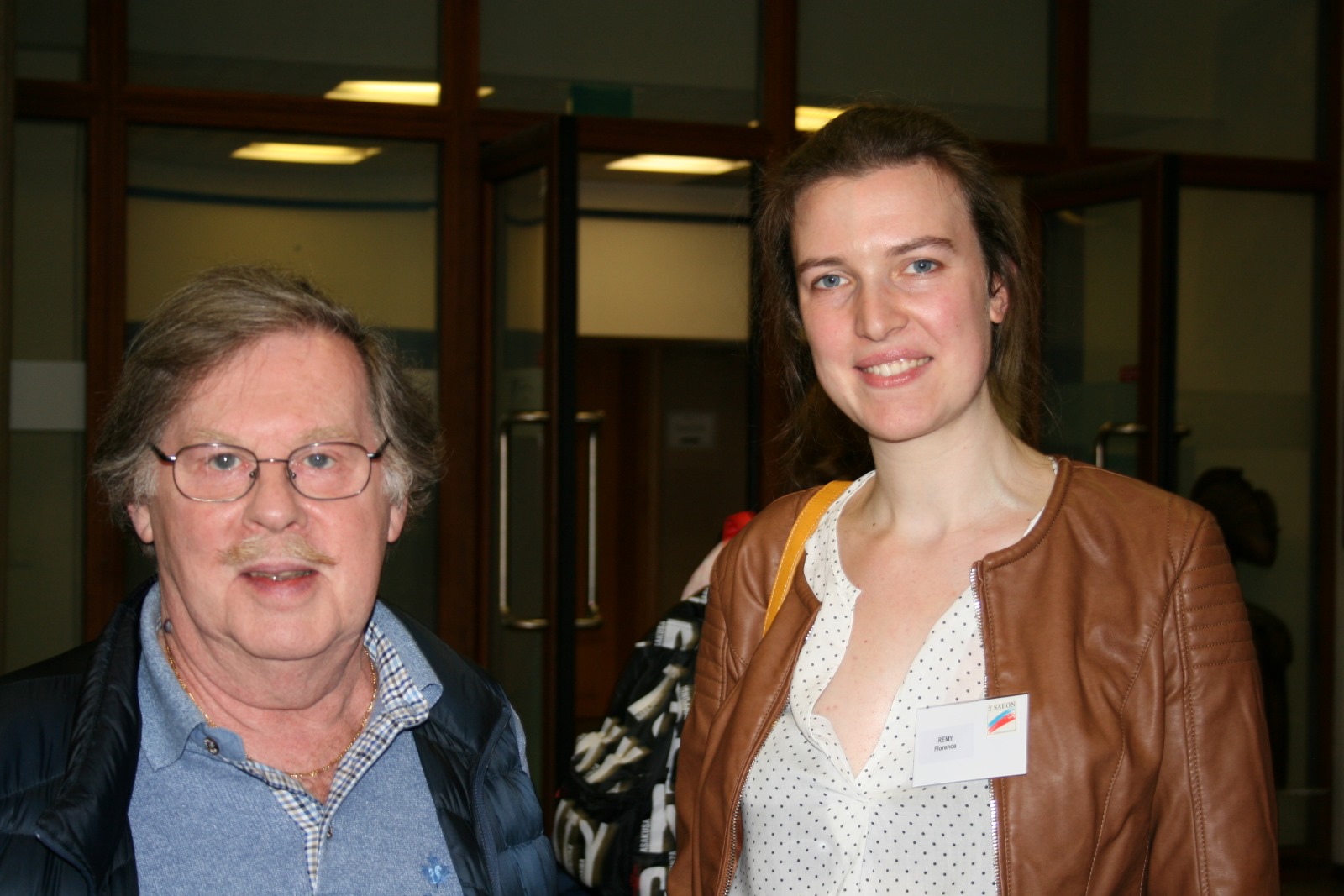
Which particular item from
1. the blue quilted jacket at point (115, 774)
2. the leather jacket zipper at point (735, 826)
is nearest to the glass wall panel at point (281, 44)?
the blue quilted jacket at point (115, 774)

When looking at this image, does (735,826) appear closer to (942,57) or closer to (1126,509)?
(1126,509)

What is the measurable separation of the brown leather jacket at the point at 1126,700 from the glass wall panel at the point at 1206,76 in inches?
187

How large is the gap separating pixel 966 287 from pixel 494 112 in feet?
12.1

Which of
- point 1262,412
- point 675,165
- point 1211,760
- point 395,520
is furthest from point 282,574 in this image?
point 1262,412

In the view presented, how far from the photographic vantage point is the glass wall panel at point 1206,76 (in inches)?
238

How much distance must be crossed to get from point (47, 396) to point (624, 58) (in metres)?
2.58

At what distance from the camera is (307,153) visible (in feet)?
16.8

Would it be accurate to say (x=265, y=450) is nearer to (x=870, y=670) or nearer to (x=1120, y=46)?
(x=870, y=670)

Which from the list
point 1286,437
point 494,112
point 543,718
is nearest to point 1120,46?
point 1286,437

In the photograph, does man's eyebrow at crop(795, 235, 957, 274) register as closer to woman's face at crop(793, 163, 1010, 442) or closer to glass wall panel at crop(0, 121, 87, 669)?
woman's face at crop(793, 163, 1010, 442)

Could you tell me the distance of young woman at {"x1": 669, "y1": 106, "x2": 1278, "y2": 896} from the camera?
1618 mm

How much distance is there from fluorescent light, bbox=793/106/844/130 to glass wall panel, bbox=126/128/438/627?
1522mm

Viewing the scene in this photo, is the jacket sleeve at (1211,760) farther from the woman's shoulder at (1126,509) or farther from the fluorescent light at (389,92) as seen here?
the fluorescent light at (389,92)

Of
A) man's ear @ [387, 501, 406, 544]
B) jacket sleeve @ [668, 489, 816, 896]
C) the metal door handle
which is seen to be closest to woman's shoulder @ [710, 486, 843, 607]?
jacket sleeve @ [668, 489, 816, 896]
